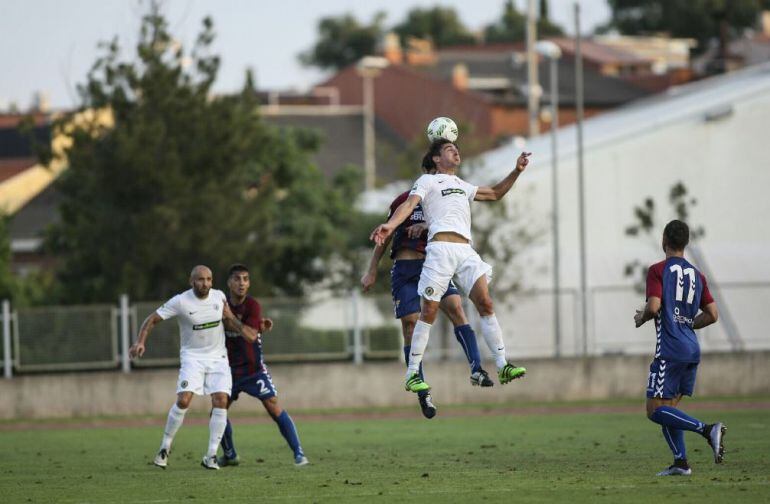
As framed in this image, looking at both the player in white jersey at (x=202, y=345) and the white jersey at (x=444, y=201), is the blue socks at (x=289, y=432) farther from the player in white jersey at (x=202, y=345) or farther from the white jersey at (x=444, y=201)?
the white jersey at (x=444, y=201)

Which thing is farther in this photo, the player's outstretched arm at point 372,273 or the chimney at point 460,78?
the chimney at point 460,78

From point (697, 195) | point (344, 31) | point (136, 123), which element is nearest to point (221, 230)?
point (136, 123)

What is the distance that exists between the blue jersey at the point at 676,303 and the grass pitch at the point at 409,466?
1.19 meters

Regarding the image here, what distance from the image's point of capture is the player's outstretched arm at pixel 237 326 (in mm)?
16953

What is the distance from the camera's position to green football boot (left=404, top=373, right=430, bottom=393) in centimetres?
1479

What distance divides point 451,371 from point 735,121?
19.1 m

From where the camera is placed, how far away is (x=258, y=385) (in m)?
17.5

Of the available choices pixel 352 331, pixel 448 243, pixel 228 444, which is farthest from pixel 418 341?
pixel 352 331

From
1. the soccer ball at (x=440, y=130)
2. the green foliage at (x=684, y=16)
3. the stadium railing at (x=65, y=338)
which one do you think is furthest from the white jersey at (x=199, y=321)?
the green foliage at (x=684, y=16)

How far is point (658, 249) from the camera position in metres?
43.7

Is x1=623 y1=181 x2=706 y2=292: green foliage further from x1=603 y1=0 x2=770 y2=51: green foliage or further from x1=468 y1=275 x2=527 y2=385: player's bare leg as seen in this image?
x1=603 y1=0 x2=770 y2=51: green foliage

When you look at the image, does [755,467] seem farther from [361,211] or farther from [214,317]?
[361,211]

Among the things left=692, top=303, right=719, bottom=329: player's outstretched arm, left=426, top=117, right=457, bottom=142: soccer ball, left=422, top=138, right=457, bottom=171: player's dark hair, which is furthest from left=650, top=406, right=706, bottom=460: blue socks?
left=426, top=117, right=457, bottom=142: soccer ball

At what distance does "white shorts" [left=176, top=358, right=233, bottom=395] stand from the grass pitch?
0.93 meters
